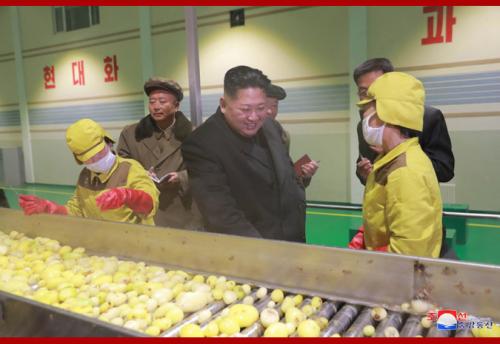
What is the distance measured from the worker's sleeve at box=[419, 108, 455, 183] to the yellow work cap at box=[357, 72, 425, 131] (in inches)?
19.1

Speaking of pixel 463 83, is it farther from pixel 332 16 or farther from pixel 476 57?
pixel 332 16

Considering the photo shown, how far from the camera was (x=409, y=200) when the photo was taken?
Result: 1434 millimetres

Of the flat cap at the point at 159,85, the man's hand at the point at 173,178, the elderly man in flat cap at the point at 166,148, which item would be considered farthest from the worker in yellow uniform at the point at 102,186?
the flat cap at the point at 159,85

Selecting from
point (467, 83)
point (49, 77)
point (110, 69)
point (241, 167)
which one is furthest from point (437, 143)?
point (49, 77)

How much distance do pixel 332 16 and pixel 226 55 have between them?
1596 millimetres

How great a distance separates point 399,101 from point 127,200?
4.20 feet

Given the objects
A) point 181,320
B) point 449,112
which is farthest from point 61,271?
point 449,112

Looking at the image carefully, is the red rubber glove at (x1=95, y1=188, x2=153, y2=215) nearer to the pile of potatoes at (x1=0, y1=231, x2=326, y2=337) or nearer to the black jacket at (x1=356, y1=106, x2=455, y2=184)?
the pile of potatoes at (x1=0, y1=231, x2=326, y2=337)

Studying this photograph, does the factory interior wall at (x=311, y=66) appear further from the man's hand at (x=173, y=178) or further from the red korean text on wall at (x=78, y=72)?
the man's hand at (x=173, y=178)

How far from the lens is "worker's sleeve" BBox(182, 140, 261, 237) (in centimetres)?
197

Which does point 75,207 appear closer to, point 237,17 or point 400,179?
point 400,179

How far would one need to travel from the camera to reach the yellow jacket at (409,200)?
1435 mm

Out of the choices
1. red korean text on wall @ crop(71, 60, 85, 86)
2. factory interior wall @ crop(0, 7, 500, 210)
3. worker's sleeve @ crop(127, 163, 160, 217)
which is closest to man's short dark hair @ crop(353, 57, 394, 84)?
worker's sleeve @ crop(127, 163, 160, 217)

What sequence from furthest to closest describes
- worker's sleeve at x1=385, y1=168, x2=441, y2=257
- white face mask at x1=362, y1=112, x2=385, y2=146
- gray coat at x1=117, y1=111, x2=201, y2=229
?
gray coat at x1=117, y1=111, x2=201, y2=229 < white face mask at x1=362, y1=112, x2=385, y2=146 < worker's sleeve at x1=385, y1=168, x2=441, y2=257
